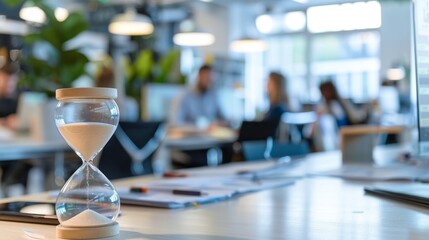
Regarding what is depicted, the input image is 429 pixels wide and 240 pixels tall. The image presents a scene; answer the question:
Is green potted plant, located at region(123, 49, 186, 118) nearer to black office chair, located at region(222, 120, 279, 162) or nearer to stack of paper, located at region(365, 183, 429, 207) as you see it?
black office chair, located at region(222, 120, 279, 162)

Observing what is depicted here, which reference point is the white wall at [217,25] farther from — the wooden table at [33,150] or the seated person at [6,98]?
the wooden table at [33,150]

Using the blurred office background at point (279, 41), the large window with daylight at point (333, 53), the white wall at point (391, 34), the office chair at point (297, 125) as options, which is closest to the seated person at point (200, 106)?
the office chair at point (297, 125)

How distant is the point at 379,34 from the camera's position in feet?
40.1

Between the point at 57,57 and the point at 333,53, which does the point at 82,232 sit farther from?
the point at 333,53

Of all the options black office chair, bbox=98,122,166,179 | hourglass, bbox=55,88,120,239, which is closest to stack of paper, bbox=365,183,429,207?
hourglass, bbox=55,88,120,239

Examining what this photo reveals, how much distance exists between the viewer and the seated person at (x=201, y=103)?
6.27 metres

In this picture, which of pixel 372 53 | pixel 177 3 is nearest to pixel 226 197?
pixel 177 3

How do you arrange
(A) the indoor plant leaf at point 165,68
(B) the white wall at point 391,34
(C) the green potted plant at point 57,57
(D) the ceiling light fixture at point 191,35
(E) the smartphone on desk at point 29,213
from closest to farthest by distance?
(E) the smartphone on desk at point 29,213
(C) the green potted plant at point 57,57
(A) the indoor plant leaf at point 165,68
(D) the ceiling light fixture at point 191,35
(B) the white wall at point 391,34

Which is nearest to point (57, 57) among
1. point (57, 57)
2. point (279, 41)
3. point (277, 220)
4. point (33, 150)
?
point (57, 57)

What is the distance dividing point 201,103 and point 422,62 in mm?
5417

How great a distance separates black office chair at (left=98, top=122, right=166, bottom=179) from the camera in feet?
13.1

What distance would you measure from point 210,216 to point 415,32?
0.55 m

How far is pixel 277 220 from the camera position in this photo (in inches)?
38.6

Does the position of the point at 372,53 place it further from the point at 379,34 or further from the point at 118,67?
the point at 118,67
